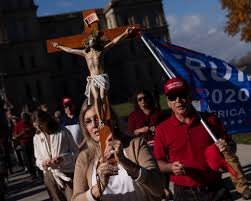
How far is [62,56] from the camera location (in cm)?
8769

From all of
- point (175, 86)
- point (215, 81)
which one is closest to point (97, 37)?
point (175, 86)

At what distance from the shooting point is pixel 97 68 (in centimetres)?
371

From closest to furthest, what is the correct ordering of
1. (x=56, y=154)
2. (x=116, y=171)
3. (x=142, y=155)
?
1. (x=116, y=171)
2. (x=142, y=155)
3. (x=56, y=154)

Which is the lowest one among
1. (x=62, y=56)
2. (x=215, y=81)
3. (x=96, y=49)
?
(x=215, y=81)

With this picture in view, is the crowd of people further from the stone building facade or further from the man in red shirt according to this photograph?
the stone building facade

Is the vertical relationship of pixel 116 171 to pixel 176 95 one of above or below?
below

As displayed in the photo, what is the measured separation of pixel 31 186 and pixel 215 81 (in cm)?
889

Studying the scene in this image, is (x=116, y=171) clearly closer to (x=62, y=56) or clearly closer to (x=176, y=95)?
(x=176, y=95)

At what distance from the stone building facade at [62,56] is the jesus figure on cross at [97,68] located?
250 ft

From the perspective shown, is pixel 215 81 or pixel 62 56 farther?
pixel 62 56

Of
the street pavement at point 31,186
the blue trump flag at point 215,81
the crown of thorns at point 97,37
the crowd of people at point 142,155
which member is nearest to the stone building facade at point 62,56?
the street pavement at point 31,186

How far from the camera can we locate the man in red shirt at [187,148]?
4633 millimetres

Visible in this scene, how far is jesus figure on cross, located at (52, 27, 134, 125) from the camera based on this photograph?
3.61 metres

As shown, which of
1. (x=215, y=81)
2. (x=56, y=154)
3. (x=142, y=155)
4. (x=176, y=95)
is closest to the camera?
(x=142, y=155)
